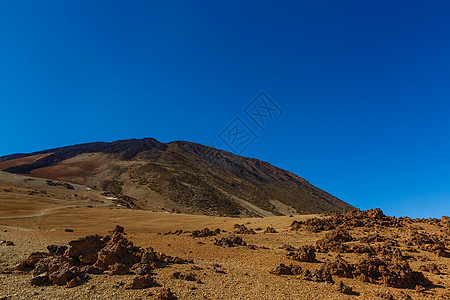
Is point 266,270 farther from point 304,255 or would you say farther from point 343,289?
point 343,289

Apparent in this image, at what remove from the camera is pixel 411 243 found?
17719 mm

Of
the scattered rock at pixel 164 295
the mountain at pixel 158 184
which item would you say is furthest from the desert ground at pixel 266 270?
the mountain at pixel 158 184

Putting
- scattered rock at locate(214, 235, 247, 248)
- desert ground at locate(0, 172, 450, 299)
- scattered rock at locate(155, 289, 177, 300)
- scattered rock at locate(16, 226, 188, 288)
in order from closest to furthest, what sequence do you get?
scattered rock at locate(155, 289, 177, 300) < desert ground at locate(0, 172, 450, 299) < scattered rock at locate(16, 226, 188, 288) < scattered rock at locate(214, 235, 247, 248)

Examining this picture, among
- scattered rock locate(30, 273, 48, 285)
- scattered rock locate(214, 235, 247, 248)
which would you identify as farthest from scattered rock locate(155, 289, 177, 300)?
scattered rock locate(214, 235, 247, 248)

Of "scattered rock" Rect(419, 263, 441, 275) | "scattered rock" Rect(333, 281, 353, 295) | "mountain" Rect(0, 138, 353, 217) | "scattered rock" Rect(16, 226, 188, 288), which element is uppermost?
"mountain" Rect(0, 138, 353, 217)

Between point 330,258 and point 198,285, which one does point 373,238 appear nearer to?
point 330,258

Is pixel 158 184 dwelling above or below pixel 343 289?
above

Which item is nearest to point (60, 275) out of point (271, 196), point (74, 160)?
point (271, 196)

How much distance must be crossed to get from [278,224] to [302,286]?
19288mm

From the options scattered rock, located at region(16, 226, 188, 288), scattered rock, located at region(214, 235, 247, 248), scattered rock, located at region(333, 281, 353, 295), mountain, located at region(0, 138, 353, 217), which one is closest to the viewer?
scattered rock, located at region(16, 226, 188, 288)

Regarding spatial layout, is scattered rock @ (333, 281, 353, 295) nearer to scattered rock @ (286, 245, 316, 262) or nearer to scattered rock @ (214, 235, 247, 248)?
scattered rock @ (286, 245, 316, 262)

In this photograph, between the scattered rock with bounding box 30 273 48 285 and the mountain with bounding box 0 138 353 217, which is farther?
the mountain with bounding box 0 138 353 217

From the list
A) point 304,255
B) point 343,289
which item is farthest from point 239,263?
point 343,289

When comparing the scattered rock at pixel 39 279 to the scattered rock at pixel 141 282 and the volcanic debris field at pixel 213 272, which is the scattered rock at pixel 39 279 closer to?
the volcanic debris field at pixel 213 272
